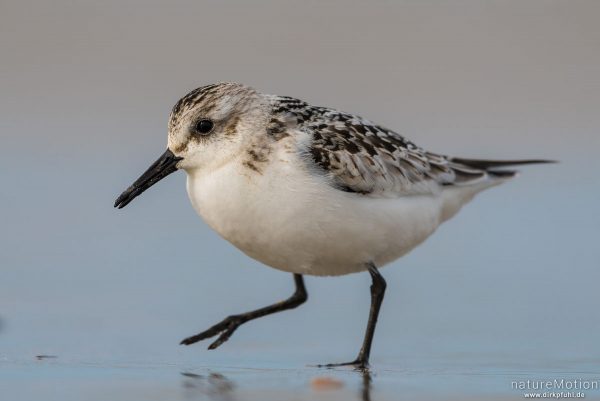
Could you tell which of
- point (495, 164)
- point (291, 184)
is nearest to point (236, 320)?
point (291, 184)

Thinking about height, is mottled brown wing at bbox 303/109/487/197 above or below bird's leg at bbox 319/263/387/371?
above

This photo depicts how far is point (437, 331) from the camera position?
8.47 metres

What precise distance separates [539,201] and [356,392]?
6400mm

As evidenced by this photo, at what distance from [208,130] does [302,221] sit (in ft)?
2.50

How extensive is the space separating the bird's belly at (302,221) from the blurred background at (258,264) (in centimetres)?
66

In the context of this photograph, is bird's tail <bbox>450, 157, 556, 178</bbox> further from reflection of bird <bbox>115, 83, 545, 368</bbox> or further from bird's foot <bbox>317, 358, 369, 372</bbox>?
bird's foot <bbox>317, 358, 369, 372</bbox>

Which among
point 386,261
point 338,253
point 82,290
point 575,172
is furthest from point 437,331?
point 575,172

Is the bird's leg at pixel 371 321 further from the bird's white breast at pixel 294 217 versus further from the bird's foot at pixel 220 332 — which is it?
the bird's foot at pixel 220 332

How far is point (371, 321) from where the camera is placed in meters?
7.55

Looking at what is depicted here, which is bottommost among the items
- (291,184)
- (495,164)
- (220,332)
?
(220,332)

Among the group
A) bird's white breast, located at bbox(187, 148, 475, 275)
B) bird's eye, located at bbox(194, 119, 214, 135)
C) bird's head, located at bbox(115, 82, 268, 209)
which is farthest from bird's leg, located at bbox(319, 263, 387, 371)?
bird's eye, located at bbox(194, 119, 214, 135)

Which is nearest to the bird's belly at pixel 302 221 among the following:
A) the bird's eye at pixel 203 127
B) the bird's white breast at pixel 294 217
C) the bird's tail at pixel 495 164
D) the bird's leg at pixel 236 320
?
the bird's white breast at pixel 294 217

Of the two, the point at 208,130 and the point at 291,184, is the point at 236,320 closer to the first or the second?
the point at 291,184

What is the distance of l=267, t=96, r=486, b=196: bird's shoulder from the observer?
7.26 metres
